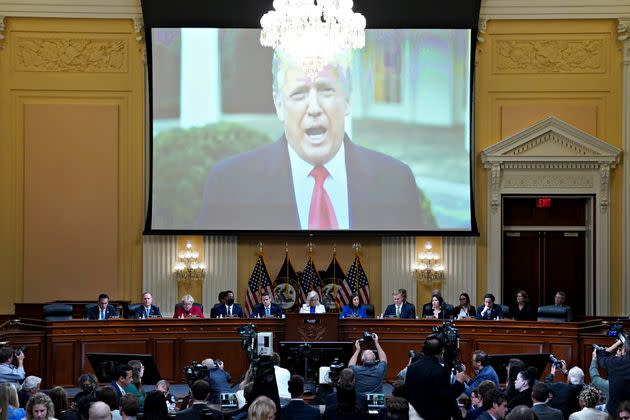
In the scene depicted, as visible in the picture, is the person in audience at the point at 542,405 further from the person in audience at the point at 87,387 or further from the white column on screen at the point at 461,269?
the white column on screen at the point at 461,269

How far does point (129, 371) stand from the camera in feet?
38.1

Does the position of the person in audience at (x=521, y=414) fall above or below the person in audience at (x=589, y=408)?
above

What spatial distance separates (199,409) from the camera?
367 inches

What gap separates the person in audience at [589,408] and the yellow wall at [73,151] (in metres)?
12.7

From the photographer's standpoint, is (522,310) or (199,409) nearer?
(199,409)

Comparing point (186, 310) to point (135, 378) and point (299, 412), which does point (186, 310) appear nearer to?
point (135, 378)

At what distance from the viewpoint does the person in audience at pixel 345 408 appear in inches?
351

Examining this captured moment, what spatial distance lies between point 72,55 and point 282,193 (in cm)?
459

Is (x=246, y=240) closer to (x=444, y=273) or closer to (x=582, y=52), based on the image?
(x=444, y=273)

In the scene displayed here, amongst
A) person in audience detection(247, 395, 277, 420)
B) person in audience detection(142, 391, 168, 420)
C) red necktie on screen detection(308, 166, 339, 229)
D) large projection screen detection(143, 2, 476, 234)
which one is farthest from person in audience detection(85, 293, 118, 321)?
person in audience detection(247, 395, 277, 420)

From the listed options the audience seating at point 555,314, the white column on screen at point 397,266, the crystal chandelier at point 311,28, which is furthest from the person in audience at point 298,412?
the white column on screen at point 397,266

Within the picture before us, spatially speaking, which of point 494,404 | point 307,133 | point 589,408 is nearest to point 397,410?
point 494,404

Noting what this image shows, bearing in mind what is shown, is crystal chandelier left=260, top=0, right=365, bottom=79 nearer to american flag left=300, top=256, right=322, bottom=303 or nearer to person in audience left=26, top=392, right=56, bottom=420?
american flag left=300, top=256, right=322, bottom=303

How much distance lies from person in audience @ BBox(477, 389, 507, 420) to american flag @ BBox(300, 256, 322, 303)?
1202 cm
